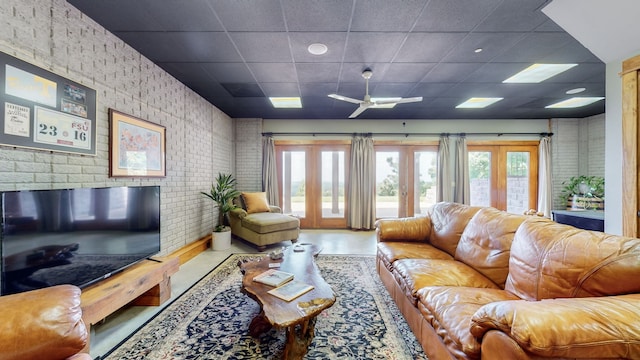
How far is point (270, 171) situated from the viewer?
5582mm

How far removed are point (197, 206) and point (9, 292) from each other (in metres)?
2.68

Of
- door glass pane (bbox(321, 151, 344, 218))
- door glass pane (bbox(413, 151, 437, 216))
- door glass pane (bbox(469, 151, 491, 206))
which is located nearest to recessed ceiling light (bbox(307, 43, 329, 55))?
door glass pane (bbox(321, 151, 344, 218))

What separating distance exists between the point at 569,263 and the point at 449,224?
1319mm

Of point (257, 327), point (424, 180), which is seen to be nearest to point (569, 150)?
point (424, 180)

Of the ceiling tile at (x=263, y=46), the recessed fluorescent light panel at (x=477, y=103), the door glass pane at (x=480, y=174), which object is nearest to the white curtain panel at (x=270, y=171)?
the ceiling tile at (x=263, y=46)

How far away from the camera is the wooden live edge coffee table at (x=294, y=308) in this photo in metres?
1.42

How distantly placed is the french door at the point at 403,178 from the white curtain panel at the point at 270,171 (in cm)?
247

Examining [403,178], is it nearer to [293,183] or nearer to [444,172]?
[444,172]

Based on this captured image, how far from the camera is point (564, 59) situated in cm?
294

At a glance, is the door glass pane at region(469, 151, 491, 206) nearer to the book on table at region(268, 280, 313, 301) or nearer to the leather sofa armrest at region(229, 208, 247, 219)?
the leather sofa armrest at region(229, 208, 247, 219)

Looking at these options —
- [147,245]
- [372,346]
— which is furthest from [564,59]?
[147,245]

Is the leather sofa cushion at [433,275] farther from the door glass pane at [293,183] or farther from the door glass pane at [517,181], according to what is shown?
the door glass pane at [517,181]

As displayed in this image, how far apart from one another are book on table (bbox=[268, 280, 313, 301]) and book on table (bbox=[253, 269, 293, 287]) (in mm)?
46

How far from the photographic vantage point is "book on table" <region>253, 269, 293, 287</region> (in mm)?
1832
